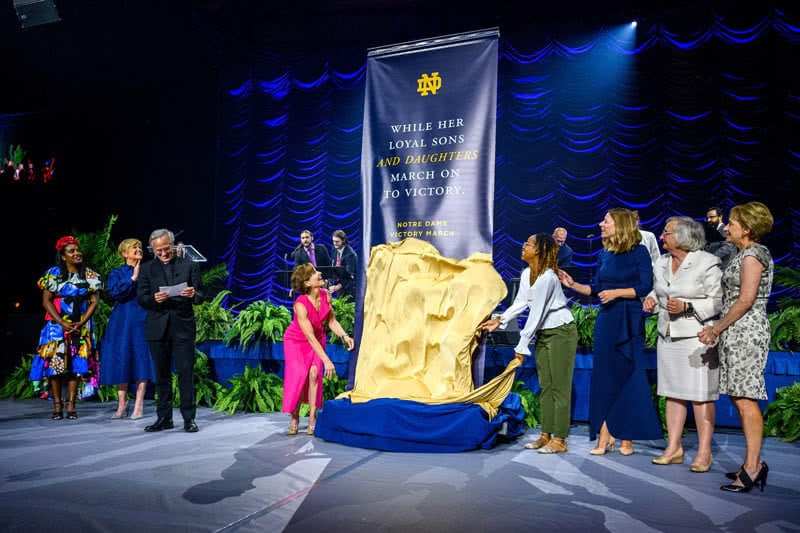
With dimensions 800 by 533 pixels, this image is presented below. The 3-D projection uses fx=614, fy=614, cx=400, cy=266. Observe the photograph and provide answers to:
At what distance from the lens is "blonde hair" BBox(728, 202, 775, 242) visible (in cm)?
357

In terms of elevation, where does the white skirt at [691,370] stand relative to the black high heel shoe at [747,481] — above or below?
above

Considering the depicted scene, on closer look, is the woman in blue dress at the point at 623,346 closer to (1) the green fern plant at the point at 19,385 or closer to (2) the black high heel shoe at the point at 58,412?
(2) the black high heel shoe at the point at 58,412

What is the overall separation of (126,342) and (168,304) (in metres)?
1.15

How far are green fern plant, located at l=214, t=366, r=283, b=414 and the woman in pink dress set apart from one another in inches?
51.9

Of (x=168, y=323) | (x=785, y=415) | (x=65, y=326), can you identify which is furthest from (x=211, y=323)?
(x=785, y=415)

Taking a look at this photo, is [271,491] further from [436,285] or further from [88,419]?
[88,419]

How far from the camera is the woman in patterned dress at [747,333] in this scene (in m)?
3.45

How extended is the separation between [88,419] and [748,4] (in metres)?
11.0

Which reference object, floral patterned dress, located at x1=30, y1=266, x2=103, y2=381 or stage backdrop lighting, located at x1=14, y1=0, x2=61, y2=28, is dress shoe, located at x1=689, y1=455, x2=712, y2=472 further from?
stage backdrop lighting, located at x1=14, y1=0, x2=61, y2=28

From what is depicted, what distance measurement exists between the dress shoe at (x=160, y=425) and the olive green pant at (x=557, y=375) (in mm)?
3204

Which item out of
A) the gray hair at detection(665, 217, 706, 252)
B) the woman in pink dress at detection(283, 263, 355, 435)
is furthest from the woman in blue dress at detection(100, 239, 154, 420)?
the gray hair at detection(665, 217, 706, 252)

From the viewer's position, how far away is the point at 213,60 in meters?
12.3

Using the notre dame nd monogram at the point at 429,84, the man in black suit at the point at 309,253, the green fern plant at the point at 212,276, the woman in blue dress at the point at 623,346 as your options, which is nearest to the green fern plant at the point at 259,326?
the green fern plant at the point at 212,276

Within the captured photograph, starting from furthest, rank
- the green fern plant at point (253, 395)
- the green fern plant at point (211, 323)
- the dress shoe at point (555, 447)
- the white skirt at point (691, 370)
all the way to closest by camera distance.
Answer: the green fern plant at point (211, 323) → the green fern plant at point (253, 395) → the dress shoe at point (555, 447) → the white skirt at point (691, 370)
